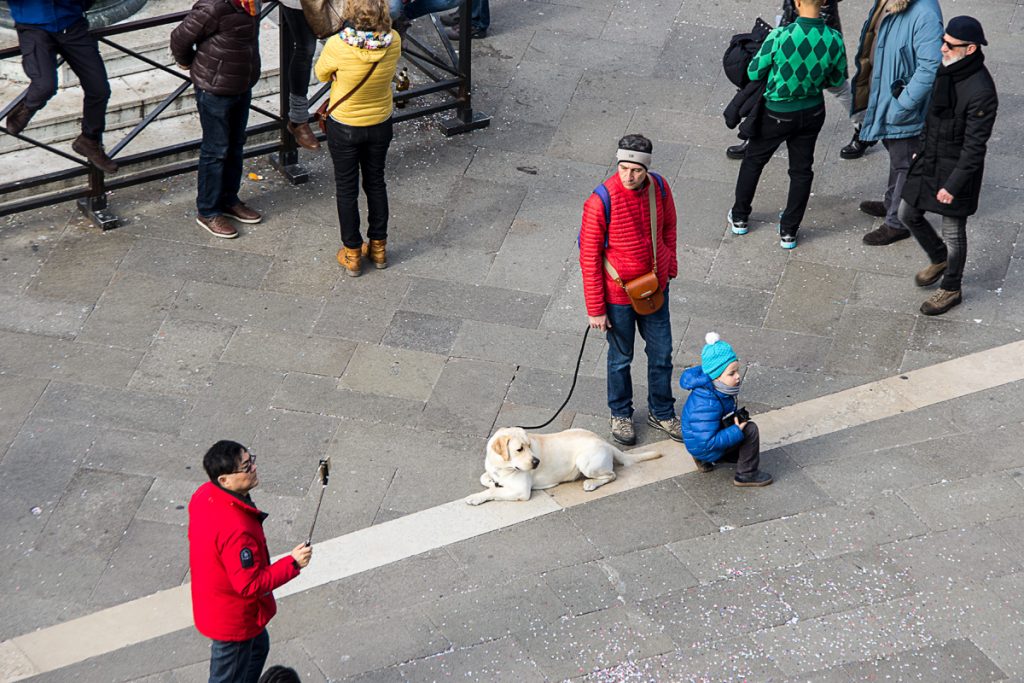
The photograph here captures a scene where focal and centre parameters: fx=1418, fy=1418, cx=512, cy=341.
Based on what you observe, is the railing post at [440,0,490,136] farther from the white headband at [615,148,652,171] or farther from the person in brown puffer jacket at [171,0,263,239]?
the white headband at [615,148,652,171]

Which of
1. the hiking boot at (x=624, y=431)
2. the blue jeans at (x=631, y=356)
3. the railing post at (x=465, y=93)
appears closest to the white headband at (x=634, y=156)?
the blue jeans at (x=631, y=356)

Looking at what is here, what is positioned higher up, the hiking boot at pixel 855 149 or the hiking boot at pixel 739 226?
the hiking boot at pixel 855 149

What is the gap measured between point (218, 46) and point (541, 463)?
312 cm

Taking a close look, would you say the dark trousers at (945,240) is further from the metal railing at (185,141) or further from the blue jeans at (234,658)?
the blue jeans at (234,658)

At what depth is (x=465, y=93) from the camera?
381 inches

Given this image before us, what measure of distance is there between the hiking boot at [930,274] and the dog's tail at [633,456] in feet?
7.53

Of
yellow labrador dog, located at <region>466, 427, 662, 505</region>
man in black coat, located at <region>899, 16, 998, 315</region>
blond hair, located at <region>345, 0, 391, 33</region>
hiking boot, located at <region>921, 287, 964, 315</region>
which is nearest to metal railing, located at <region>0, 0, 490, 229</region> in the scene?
blond hair, located at <region>345, 0, 391, 33</region>

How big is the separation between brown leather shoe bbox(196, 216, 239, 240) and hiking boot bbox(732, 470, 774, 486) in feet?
11.7

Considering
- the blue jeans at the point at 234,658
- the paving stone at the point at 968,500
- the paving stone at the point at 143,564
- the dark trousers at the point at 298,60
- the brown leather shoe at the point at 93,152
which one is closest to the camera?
the blue jeans at the point at 234,658

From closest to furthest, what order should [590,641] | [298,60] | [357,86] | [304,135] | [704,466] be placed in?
[590,641]
[704,466]
[357,86]
[298,60]
[304,135]

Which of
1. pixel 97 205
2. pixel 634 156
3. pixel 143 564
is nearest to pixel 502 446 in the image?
pixel 634 156

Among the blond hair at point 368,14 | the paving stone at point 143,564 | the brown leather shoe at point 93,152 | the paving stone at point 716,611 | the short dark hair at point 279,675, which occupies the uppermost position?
the blond hair at point 368,14

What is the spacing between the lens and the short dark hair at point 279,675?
220 inches

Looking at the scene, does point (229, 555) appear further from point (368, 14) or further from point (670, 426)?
point (368, 14)
